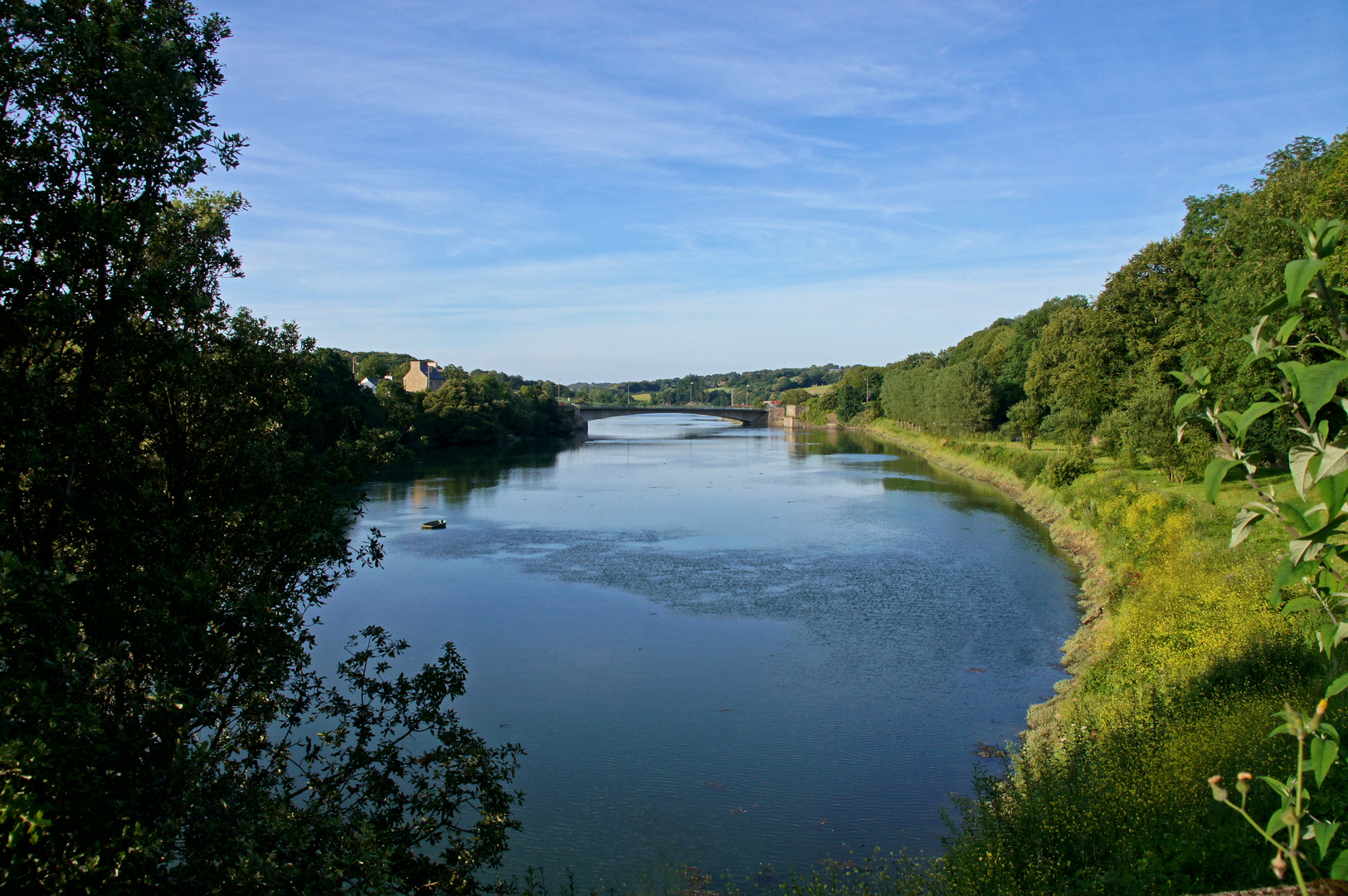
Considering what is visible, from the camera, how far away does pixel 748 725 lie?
13352 mm

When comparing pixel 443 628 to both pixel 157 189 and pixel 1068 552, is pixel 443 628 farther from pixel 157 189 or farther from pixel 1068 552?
pixel 1068 552

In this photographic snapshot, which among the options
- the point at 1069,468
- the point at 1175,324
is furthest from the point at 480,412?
the point at 1175,324

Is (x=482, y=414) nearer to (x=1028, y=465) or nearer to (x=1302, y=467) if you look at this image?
(x=1028, y=465)

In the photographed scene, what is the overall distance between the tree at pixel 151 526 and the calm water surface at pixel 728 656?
4598 mm

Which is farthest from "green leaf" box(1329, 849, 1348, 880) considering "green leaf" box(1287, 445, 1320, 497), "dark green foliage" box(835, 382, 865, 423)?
"dark green foliage" box(835, 382, 865, 423)

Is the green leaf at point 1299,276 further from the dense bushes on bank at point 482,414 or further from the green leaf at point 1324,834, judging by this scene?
the dense bushes on bank at point 482,414

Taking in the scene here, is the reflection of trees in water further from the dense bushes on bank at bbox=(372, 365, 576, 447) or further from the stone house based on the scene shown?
the stone house

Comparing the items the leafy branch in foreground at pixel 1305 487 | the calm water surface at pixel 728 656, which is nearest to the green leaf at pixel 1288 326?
the leafy branch in foreground at pixel 1305 487

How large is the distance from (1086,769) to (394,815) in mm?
6834

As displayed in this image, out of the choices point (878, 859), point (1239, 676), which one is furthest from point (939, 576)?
point (878, 859)

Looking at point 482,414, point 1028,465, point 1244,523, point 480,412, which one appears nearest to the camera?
point 1244,523

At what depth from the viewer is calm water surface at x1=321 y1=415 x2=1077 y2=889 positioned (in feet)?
35.0

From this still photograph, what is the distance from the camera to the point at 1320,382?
6.23 ft

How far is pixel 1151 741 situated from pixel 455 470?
153 ft
